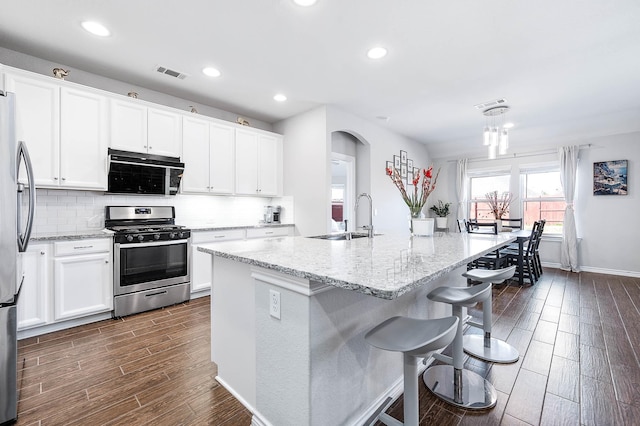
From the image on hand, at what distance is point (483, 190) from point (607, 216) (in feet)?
6.86

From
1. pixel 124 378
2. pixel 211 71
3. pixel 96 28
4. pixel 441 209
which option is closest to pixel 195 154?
pixel 211 71

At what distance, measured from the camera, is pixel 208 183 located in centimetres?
398

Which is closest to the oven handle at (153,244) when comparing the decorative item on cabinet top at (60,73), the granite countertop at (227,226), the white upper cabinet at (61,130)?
the granite countertop at (227,226)

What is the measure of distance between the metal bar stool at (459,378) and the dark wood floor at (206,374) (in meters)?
0.06

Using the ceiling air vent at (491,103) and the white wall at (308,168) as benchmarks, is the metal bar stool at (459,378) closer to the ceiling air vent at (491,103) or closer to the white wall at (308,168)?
the white wall at (308,168)

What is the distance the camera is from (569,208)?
5.32m

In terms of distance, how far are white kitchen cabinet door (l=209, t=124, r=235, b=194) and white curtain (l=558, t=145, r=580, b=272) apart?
603 cm

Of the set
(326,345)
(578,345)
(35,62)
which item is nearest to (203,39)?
(35,62)

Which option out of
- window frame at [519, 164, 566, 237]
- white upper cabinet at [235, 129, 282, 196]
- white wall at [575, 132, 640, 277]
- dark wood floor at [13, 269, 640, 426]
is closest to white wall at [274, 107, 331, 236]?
white upper cabinet at [235, 129, 282, 196]

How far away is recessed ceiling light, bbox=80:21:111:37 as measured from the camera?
2.35 metres

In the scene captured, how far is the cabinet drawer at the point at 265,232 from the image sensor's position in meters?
4.19

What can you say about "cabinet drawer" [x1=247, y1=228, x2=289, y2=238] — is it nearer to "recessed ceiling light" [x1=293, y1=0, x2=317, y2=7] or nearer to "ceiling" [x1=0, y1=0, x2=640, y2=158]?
"ceiling" [x1=0, y1=0, x2=640, y2=158]

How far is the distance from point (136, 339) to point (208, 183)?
211 centimetres

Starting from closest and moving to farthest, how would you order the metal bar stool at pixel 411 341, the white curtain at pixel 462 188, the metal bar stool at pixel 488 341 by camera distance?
the metal bar stool at pixel 411 341, the metal bar stool at pixel 488 341, the white curtain at pixel 462 188
